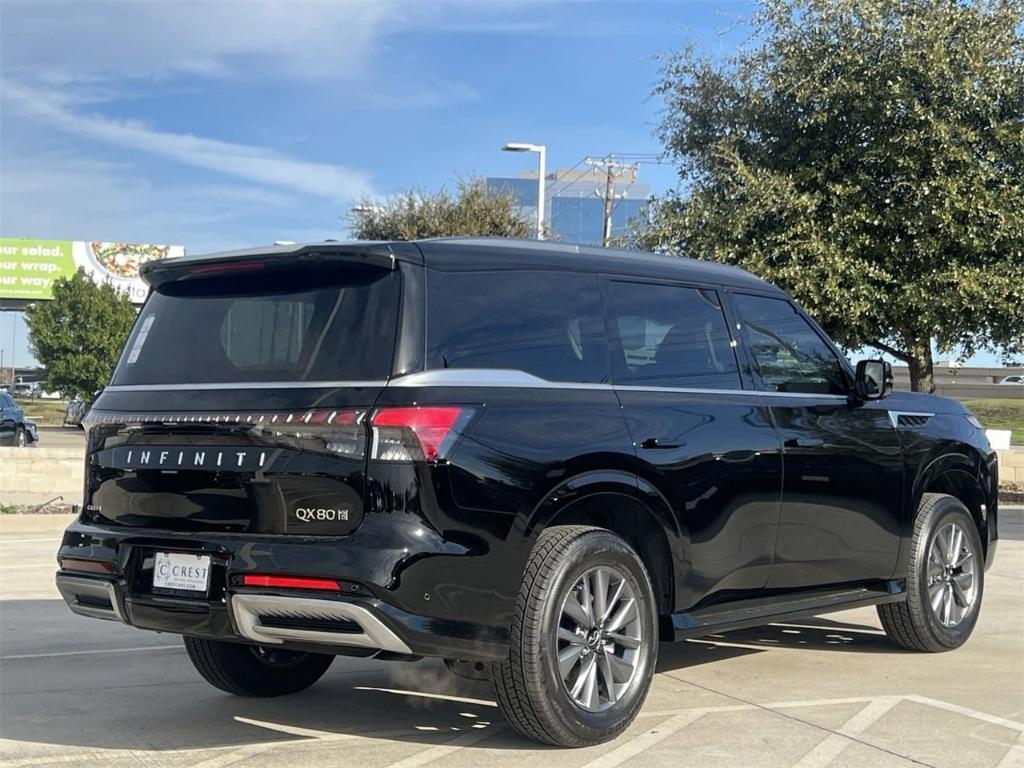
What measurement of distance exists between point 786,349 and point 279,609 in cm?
309

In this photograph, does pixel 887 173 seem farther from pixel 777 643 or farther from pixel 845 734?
pixel 845 734

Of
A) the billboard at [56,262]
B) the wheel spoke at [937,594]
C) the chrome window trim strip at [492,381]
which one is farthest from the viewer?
the billboard at [56,262]

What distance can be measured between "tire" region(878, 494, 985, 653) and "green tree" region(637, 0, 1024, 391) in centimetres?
1140

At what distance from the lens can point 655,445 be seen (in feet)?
18.2

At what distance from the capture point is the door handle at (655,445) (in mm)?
5484

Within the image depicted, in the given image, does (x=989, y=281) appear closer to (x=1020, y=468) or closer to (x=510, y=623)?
(x=1020, y=468)

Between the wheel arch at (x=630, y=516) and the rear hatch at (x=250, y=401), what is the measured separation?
0.82 metres

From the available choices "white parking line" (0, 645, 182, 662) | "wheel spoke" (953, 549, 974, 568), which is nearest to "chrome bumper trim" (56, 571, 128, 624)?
"white parking line" (0, 645, 182, 662)

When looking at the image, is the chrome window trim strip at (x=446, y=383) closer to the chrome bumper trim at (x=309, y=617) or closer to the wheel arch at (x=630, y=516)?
the wheel arch at (x=630, y=516)

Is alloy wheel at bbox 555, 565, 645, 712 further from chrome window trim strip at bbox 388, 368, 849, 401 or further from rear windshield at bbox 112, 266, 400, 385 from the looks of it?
rear windshield at bbox 112, 266, 400, 385

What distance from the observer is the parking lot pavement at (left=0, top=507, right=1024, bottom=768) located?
5125 millimetres

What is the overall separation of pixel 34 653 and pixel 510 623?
12.3 feet

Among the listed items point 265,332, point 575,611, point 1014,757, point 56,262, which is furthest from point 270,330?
point 56,262

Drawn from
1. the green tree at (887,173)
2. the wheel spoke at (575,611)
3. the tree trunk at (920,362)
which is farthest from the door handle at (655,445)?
the tree trunk at (920,362)
